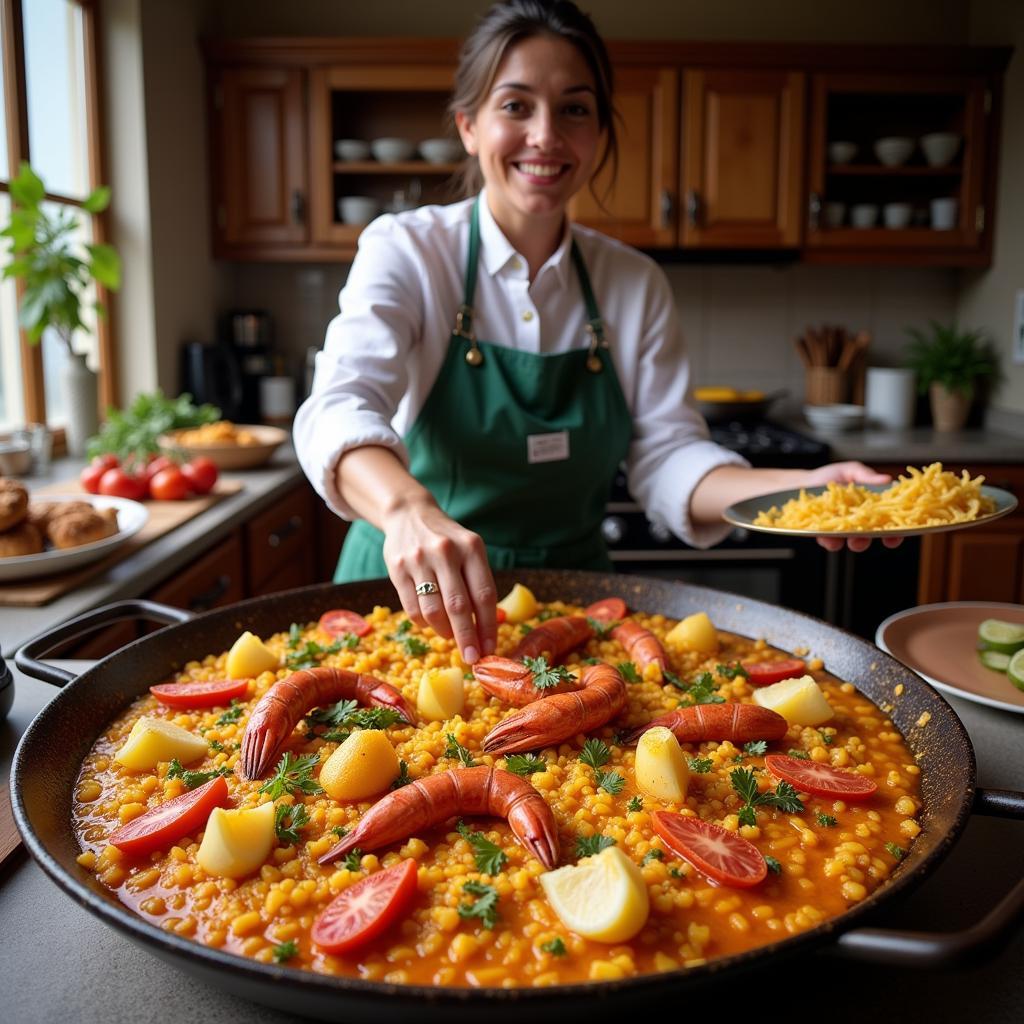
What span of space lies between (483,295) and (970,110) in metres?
3.52

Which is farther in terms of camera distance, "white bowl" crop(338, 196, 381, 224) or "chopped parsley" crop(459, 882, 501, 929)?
"white bowl" crop(338, 196, 381, 224)

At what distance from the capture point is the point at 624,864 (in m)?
0.97

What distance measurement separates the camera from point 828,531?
1.55 m

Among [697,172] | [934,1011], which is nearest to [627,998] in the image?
[934,1011]

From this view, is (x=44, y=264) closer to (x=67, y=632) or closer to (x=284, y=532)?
(x=284, y=532)

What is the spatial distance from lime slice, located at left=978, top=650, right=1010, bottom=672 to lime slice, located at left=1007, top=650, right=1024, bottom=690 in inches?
0.9

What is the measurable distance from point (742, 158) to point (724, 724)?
3837 millimetres

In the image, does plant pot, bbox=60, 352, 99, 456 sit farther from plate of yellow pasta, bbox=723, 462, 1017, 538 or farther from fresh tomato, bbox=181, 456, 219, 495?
plate of yellow pasta, bbox=723, 462, 1017, 538

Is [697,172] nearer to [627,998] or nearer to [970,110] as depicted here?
[970,110]

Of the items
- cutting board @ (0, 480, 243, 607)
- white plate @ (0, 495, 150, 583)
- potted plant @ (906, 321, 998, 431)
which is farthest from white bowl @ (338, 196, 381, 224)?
potted plant @ (906, 321, 998, 431)

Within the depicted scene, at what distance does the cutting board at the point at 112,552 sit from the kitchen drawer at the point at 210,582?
0.13 metres

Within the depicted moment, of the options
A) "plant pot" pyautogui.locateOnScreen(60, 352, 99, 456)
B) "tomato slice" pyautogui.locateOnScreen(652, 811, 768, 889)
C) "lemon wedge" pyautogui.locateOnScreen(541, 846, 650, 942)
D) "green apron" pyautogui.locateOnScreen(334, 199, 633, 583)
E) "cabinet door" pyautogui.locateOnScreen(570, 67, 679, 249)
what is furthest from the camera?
"cabinet door" pyautogui.locateOnScreen(570, 67, 679, 249)

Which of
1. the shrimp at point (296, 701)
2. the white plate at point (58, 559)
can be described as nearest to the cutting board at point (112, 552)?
the white plate at point (58, 559)

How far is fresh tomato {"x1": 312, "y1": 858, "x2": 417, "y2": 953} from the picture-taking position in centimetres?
93
